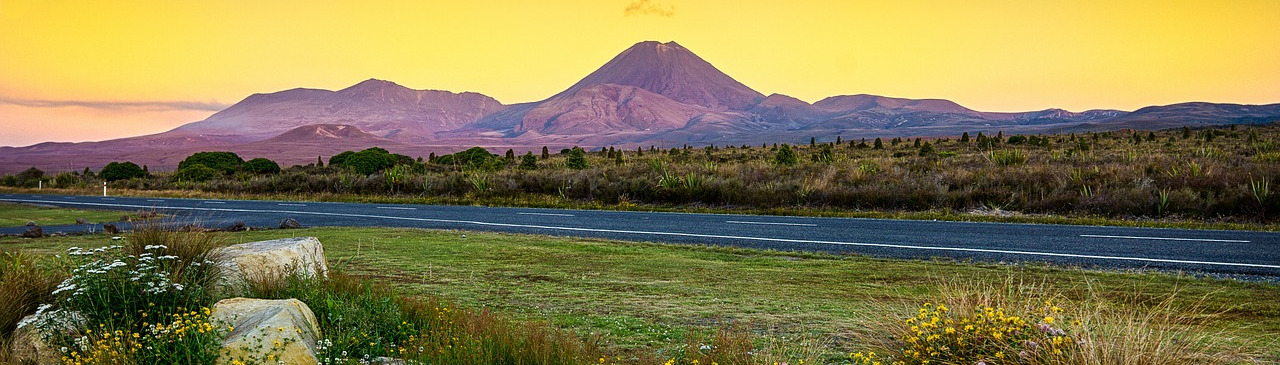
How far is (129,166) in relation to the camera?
209 ft

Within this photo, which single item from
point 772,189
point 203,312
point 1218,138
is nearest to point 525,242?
point 203,312

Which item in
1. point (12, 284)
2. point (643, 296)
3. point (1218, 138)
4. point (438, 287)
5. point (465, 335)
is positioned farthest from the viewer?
point (1218, 138)

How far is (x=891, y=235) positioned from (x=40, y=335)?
12818 mm

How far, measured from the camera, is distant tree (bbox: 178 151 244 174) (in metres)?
63.2

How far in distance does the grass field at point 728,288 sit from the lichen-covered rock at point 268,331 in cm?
191

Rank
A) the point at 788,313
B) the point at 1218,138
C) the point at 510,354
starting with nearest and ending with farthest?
1. the point at 510,354
2. the point at 788,313
3. the point at 1218,138

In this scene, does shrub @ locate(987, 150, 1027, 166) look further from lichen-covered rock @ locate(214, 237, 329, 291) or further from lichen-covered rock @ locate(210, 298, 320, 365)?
lichen-covered rock @ locate(210, 298, 320, 365)

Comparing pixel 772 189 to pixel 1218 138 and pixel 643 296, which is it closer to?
pixel 643 296

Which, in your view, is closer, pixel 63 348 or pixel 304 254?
pixel 63 348

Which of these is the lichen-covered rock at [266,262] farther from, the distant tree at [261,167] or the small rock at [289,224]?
the distant tree at [261,167]

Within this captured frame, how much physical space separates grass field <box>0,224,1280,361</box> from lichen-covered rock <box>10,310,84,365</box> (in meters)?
2.99

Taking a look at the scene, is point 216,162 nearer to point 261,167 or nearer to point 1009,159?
point 261,167

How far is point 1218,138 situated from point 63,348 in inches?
2414

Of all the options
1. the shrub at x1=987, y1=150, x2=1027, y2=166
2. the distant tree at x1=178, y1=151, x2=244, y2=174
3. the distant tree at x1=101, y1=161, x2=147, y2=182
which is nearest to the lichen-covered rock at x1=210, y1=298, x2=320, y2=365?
the shrub at x1=987, y1=150, x2=1027, y2=166
